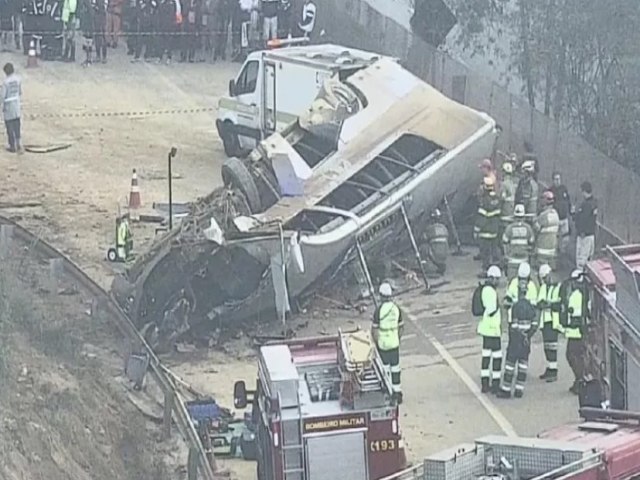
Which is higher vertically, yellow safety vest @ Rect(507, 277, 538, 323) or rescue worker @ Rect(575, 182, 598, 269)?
yellow safety vest @ Rect(507, 277, 538, 323)

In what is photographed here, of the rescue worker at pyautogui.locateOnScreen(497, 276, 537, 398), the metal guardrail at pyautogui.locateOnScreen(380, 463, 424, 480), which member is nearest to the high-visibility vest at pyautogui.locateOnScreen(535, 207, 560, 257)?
the rescue worker at pyautogui.locateOnScreen(497, 276, 537, 398)

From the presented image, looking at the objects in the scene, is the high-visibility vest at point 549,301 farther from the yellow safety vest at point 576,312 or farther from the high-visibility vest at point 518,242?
the high-visibility vest at point 518,242

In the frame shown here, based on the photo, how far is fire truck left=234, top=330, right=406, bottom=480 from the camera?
47.4 feet

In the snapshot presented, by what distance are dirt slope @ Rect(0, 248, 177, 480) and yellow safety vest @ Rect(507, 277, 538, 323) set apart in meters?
3.99

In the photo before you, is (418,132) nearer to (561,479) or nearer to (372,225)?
(372,225)

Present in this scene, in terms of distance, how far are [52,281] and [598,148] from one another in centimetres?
948

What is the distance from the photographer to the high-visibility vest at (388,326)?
57.6 ft

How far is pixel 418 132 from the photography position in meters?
22.7

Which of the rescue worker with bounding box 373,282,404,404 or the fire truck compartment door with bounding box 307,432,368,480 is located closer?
the fire truck compartment door with bounding box 307,432,368,480

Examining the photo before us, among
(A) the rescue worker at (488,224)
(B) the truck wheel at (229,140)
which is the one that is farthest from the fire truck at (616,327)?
(B) the truck wheel at (229,140)

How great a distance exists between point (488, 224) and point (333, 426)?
27.3 ft

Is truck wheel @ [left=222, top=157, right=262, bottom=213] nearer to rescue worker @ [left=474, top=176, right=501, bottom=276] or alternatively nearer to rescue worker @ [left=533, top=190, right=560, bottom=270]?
rescue worker @ [left=474, top=176, right=501, bottom=276]

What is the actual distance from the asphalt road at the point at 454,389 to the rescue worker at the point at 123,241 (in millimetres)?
3472

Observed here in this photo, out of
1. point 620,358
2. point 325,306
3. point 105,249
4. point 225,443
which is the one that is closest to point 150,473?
point 225,443
